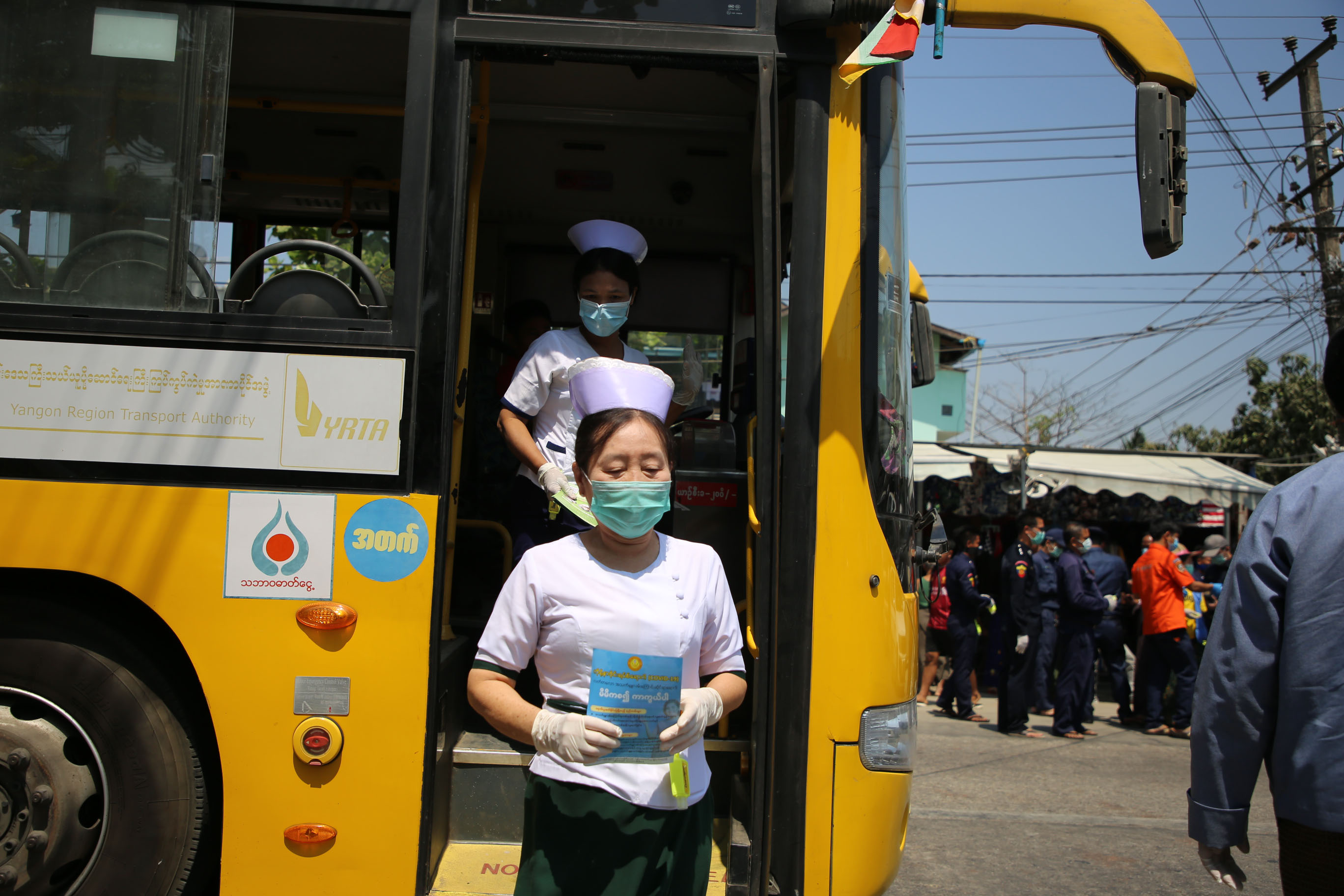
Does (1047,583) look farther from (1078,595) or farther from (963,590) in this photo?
(963,590)

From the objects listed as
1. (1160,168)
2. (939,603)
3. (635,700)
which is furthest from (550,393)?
(939,603)

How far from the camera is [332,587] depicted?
8.59 ft

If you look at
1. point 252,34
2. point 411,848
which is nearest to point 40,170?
point 252,34

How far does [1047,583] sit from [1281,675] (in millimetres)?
7661

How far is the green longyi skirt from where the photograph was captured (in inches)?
77.7

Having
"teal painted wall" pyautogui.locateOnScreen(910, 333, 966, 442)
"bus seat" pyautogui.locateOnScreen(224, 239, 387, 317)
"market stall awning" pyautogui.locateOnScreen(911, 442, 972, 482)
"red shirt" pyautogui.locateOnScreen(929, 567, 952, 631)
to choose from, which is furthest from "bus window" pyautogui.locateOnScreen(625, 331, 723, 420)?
"teal painted wall" pyautogui.locateOnScreen(910, 333, 966, 442)

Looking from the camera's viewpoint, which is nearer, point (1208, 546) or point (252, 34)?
point (252, 34)

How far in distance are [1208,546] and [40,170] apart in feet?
44.7

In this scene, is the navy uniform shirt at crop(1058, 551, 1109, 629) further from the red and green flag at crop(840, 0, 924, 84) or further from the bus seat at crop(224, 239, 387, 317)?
the bus seat at crop(224, 239, 387, 317)

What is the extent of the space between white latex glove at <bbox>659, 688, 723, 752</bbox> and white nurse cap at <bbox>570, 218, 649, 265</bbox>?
183 cm

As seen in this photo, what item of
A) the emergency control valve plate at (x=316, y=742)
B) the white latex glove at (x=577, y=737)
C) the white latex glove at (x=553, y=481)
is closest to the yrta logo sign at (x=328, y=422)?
the white latex glove at (x=553, y=481)

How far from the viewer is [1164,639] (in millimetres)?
9547

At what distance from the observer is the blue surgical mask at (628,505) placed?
2.01m

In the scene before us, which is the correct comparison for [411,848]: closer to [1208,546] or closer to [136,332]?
[136,332]
